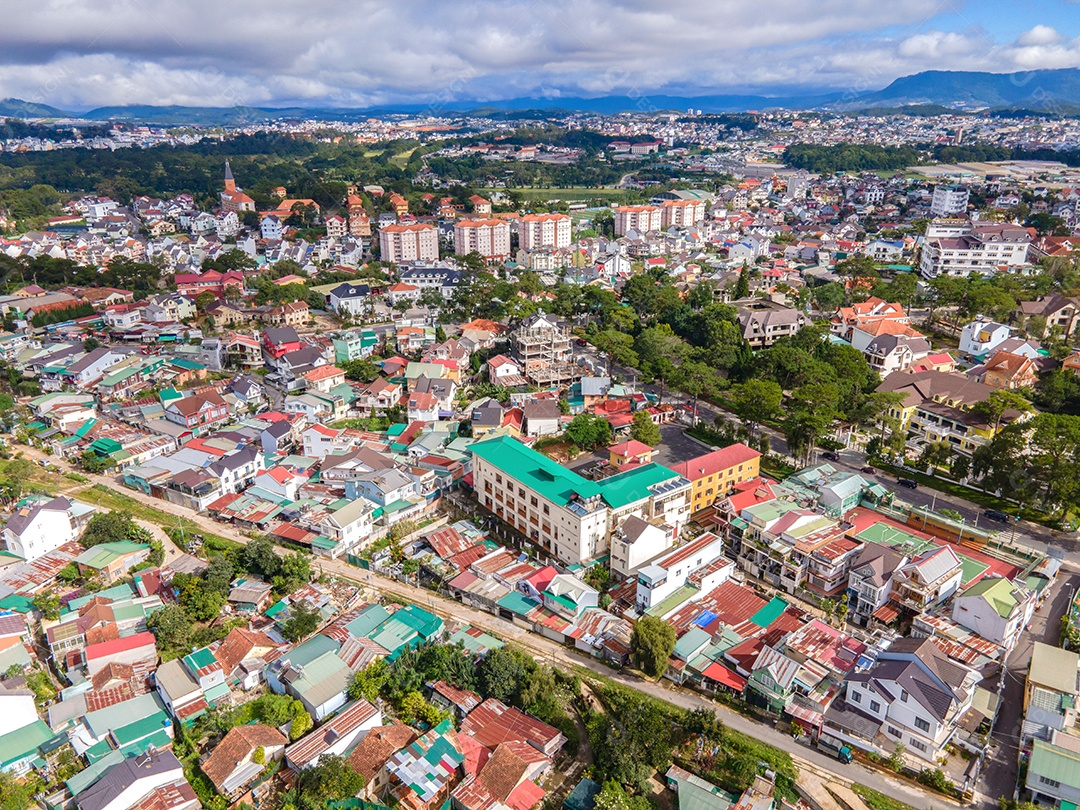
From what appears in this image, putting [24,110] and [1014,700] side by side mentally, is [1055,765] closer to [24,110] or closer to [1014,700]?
[1014,700]

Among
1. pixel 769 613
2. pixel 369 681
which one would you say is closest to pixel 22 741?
pixel 369 681

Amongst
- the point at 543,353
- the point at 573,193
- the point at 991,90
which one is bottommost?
the point at 543,353

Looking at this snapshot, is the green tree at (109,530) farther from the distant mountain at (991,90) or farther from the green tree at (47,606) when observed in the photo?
the distant mountain at (991,90)

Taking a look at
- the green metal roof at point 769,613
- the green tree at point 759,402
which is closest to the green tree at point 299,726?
the green metal roof at point 769,613

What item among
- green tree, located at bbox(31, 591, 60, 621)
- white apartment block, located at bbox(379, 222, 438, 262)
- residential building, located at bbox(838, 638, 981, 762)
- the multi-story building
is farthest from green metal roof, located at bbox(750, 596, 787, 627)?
the multi-story building

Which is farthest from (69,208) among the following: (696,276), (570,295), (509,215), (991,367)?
(991,367)

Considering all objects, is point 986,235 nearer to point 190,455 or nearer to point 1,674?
point 190,455
